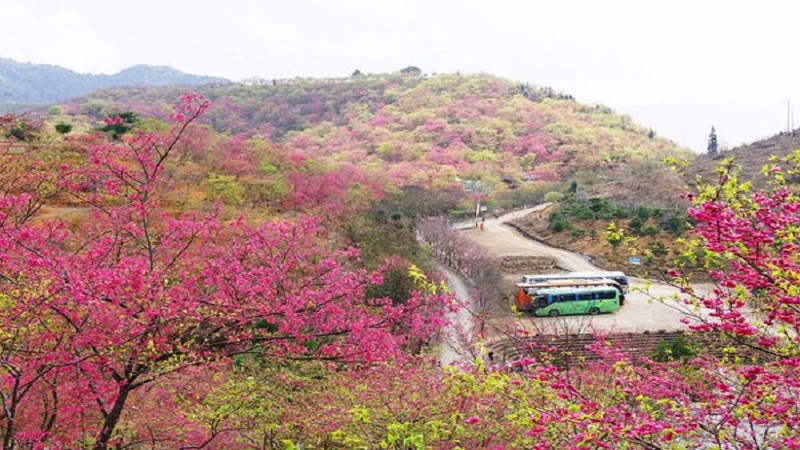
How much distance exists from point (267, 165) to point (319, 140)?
4756cm

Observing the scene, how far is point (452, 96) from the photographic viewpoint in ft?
304

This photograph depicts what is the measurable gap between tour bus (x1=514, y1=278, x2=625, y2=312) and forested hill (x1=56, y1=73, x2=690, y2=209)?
17179 mm

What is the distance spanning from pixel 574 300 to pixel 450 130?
49.7m

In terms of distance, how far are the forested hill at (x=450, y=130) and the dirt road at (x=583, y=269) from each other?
761 centimetres

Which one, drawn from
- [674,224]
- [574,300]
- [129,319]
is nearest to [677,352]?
[574,300]

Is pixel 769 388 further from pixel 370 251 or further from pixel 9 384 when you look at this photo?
pixel 370 251

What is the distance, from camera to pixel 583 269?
1242 inches

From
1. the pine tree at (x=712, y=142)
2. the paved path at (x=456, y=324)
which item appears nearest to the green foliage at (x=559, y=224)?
the paved path at (x=456, y=324)

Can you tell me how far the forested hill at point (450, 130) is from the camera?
53.3 metres

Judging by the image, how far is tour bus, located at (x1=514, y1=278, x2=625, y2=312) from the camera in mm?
24531

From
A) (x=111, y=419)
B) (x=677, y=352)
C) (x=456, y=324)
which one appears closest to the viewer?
(x=111, y=419)

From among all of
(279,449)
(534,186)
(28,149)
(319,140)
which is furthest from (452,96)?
(279,449)

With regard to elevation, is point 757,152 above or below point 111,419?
above

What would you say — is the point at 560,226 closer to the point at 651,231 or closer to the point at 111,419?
the point at 651,231
